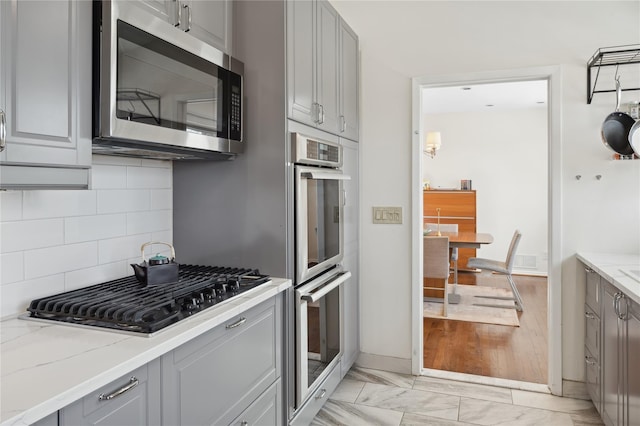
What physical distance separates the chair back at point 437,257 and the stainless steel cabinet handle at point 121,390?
376cm

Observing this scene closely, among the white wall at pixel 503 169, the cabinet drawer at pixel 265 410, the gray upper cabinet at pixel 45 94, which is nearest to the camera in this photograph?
the gray upper cabinet at pixel 45 94

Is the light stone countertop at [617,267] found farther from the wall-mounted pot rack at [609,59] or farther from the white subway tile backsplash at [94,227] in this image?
the white subway tile backsplash at [94,227]

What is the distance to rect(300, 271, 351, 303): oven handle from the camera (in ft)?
6.97

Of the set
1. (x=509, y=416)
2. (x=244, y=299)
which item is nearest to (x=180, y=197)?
(x=244, y=299)

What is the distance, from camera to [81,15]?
1.31 metres

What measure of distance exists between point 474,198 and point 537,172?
102 centimetres

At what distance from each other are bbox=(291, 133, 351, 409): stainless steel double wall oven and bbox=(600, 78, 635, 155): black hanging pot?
5.11 ft

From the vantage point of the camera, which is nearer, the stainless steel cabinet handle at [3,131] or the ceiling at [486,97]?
the stainless steel cabinet handle at [3,131]

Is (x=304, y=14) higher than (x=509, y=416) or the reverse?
higher

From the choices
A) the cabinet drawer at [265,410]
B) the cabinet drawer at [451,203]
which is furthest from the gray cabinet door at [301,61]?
the cabinet drawer at [451,203]

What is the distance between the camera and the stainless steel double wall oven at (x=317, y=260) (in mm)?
2096

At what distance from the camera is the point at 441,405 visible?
264cm

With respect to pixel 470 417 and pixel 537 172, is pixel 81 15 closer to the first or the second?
pixel 470 417

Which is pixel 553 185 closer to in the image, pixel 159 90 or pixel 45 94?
pixel 159 90
